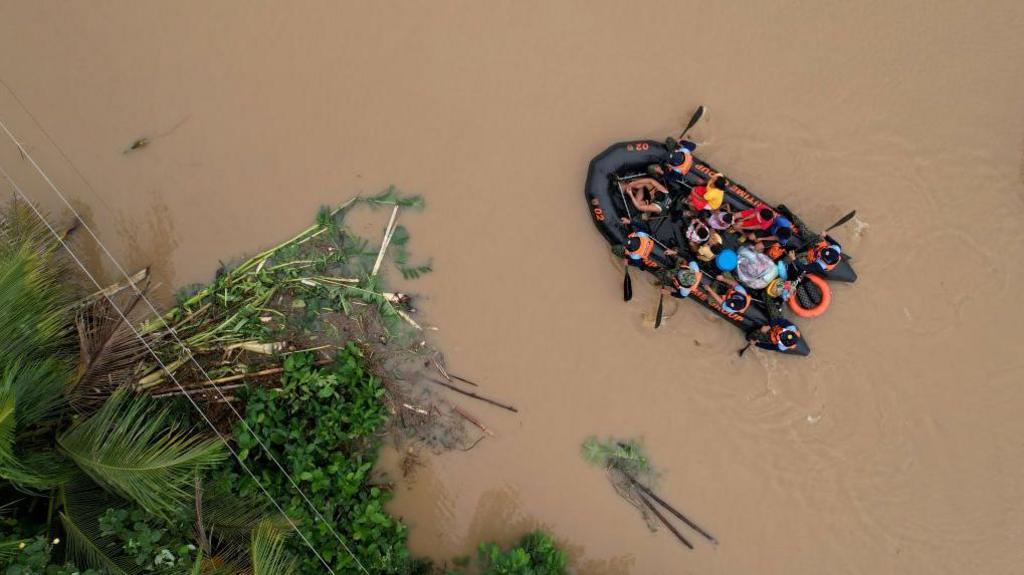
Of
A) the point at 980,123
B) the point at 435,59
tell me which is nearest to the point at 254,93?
the point at 435,59

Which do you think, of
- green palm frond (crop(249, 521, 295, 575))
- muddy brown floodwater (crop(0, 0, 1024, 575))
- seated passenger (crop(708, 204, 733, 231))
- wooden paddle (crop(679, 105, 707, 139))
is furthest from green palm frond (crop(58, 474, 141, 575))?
wooden paddle (crop(679, 105, 707, 139))

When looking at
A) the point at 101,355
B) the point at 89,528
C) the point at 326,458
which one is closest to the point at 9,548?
the point at 89,528

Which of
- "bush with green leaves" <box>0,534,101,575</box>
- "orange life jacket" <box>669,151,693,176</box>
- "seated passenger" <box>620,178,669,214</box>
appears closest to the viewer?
"bush with green leaves" <box>0,534,101,575</box>

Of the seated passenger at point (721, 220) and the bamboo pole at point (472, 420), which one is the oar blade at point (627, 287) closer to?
the seated passenger at point (721, 220)

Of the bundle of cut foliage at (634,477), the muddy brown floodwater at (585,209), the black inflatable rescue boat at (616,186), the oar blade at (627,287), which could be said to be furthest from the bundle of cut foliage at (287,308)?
the bundle of cut foliage at (634,477)

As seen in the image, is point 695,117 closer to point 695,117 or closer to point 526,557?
point 695,117

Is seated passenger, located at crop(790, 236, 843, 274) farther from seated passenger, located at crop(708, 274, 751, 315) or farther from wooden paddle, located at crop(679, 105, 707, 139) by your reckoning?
wooden paddle, located at crop(679, 105, 707, 139)

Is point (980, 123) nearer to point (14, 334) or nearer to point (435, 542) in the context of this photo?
point (435, 542)
